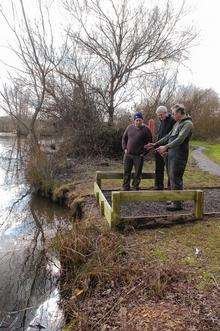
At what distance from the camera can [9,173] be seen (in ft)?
58.6

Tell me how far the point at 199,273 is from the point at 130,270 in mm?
877

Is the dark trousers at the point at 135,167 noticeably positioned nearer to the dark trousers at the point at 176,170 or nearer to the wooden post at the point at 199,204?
the dark trousers at the point at 176,170

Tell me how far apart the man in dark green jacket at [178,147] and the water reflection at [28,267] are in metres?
2.39

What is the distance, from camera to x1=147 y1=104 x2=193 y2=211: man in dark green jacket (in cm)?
770

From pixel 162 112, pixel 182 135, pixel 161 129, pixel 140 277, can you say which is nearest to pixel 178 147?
pixel 182 135

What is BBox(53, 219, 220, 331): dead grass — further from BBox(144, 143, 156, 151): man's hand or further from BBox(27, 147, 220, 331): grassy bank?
BBox(144, 143, 156, 151): man's hand

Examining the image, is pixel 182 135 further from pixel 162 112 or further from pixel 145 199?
pixel 145 199

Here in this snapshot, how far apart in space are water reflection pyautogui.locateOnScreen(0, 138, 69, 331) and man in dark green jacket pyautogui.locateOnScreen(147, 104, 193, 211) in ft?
7.84

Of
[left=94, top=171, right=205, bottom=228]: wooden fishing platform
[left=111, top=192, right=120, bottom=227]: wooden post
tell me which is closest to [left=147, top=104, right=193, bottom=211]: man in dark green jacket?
[left=94, top=171, right=205, bottom=228]: wooden fishing platform

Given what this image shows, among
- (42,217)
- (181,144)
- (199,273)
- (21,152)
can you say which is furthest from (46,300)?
(21,152)

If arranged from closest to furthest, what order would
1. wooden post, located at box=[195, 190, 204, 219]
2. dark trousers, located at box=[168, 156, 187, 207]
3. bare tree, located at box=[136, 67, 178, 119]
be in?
wooden post, located at box=[195, 190, 204, 219], dark trousers, located at box=[168, 156, 187, 207], bare tree, located at box=[136, 67, 178, 119]

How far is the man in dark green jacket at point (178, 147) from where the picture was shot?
7.70 metres

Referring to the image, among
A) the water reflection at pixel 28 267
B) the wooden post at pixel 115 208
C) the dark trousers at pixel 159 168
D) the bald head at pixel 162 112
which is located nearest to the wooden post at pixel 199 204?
the wooden post at pixel 115 208

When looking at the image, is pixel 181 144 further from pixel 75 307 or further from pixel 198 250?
pixel 75 307
